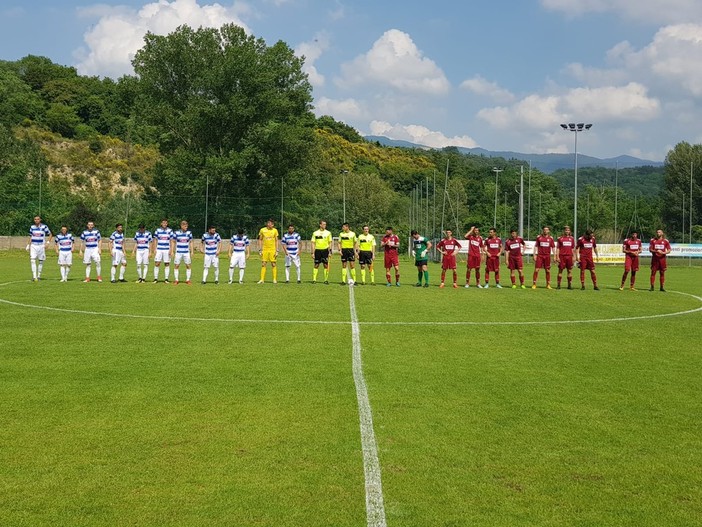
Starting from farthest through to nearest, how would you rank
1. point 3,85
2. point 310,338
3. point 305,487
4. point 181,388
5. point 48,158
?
point 3,85 → point 48,158 → point 310,338 → point 181,388 → point 305,487

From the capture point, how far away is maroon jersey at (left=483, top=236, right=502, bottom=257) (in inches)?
965

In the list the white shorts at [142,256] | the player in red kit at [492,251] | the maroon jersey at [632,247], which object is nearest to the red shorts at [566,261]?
the maroon jersey at [632,247]

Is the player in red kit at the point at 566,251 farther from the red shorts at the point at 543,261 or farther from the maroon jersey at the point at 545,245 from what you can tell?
the red shorts at the point at 543,261

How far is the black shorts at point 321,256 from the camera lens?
993 inches

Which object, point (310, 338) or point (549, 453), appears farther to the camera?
point (310, 338)

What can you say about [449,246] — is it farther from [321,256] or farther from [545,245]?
[321,256]

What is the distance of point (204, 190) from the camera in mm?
58531

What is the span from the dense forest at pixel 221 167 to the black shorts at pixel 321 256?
1190 inches

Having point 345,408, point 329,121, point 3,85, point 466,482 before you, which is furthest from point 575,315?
point 329,121

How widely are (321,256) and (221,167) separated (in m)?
35.7

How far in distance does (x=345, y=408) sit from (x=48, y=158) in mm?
83700

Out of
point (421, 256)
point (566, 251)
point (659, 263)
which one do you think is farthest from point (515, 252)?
point (659, 263)

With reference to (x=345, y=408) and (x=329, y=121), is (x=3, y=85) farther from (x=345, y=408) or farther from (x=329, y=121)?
(x=345, y=408)

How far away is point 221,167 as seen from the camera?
193 ft
